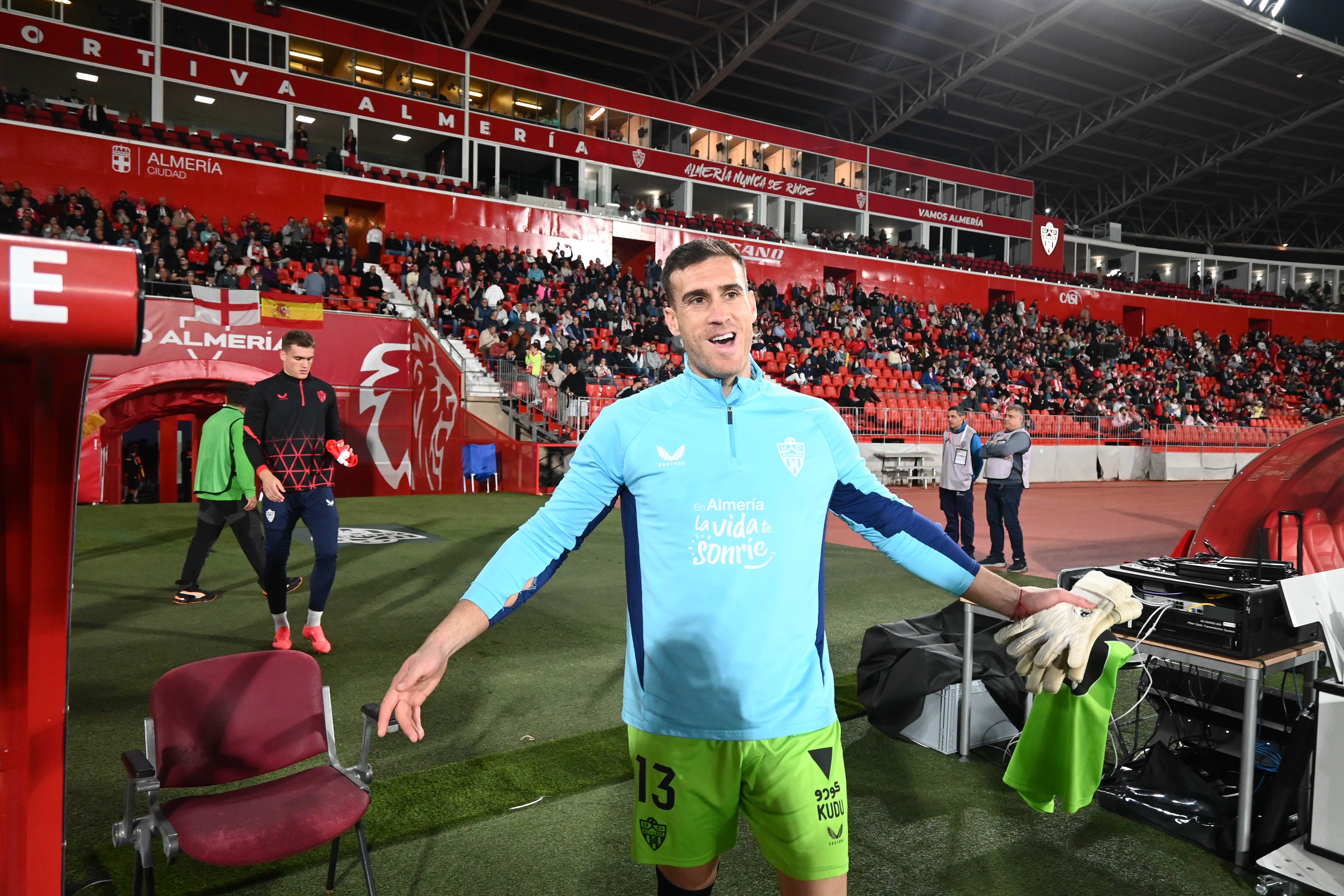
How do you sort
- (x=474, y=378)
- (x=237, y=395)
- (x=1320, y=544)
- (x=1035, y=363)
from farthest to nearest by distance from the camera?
(x=1035, y=363) < (x=474, y=378) < (x=237, y=395) < (x=1320, y=544)

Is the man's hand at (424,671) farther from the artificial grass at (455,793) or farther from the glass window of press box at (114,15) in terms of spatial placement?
the glass window of press box at (114,15)

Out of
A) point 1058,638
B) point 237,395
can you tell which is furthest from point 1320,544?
point 237,395

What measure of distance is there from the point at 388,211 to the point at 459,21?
27.5ft

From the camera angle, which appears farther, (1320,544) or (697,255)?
(1320,544)

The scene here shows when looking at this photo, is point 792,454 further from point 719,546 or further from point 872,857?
point 872,857

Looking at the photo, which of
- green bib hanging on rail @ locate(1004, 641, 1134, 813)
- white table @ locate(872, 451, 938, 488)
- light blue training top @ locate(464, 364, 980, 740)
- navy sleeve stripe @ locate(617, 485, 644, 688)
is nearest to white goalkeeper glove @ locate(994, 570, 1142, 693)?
light blue training top @ locate(464, 364, 980, 740)

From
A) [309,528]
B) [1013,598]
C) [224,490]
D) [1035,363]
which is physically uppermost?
[1035,363]

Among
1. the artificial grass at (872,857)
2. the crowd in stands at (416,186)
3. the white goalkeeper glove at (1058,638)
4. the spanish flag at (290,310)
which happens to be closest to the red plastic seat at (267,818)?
the artificial grass at (872,857)

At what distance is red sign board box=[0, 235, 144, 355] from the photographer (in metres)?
0.95

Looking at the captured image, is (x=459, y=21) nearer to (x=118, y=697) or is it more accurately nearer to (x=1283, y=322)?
(x=118, y=697)

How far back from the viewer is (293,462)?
17.0ft

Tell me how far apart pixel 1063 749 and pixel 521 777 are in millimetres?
2352

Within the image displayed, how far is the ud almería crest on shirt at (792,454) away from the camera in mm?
1885

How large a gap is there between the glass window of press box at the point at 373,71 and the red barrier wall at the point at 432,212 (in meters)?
4.41
